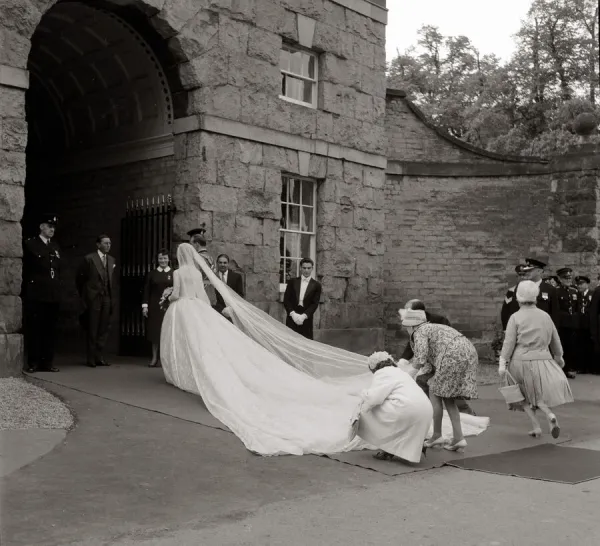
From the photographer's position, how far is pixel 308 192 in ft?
49.2

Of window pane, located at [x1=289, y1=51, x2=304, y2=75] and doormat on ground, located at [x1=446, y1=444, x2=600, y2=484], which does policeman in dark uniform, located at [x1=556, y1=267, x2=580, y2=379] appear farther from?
doormat on ground, located at [x1=446, y1=444, x2=600, y2=484]

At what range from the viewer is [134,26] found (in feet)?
41.8

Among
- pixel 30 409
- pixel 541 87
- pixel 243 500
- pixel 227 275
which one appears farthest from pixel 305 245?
pixel 541 87

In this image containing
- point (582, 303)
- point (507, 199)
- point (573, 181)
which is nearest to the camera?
point (582, 303)

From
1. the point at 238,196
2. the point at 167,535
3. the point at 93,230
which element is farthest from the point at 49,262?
the point at 167,535

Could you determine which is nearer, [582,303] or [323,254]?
[323,254]

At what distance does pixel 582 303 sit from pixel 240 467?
11232 millimetres

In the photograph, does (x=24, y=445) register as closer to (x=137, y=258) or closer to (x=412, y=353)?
(x=412, y=353)

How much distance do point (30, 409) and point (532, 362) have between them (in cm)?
530

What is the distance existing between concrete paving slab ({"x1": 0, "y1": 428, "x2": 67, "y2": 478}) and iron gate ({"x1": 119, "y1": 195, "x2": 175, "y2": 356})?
612 centimetres

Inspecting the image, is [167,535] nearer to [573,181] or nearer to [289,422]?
[289,422]

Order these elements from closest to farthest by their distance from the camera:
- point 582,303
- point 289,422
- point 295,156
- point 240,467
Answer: point 240,467 < point 289,422 < point 295,156 < point 582,303

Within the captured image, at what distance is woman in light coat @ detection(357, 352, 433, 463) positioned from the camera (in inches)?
289

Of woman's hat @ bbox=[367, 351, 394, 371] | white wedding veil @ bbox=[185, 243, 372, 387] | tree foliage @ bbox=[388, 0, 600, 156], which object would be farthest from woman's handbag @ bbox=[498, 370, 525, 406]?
tree foliage @ bbox=[388, 0, 600, 156]
